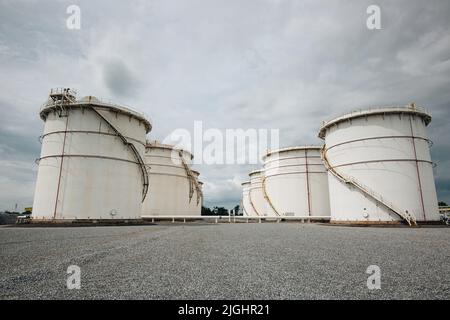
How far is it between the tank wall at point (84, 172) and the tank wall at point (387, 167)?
21092 millimetres

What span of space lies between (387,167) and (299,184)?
1187cm

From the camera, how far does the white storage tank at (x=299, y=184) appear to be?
31.4 meters

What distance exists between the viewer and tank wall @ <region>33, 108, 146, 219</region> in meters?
21.2

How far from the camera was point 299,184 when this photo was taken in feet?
106

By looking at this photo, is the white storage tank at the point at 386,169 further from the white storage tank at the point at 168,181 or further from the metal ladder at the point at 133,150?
the white storage tank at the point at 168,181

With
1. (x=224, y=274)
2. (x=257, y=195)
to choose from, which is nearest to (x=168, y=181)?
(x=257, y=195)

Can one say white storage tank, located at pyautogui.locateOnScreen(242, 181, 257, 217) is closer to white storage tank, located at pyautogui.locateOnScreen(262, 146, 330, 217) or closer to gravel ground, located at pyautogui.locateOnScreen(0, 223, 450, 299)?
white storage tank, located at pyautogui.locateOnScreen(262, 146, 330, 217)

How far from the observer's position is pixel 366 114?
22.8 meters
